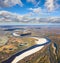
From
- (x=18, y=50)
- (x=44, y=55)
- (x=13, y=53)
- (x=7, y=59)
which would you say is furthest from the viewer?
(x=18, y=50)

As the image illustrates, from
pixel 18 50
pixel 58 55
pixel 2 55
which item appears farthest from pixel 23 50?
pixel 58 55

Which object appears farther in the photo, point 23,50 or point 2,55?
point 23,50

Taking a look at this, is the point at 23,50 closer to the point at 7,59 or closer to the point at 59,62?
the point at 7,59

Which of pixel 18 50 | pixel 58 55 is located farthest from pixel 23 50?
pixel 58 55

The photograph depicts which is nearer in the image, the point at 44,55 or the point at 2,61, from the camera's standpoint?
the point at 2,61

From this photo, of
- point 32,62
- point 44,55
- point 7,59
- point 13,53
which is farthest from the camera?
point 13,53

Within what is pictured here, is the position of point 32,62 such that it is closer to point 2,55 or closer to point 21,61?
point 21,61

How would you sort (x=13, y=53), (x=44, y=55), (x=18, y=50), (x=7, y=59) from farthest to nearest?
1. (x=18, y=50)
2. (x=13, y=53)
3. (x=44, y=55)
4. (x=7, y=59)

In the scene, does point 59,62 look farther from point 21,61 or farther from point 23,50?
point 23,50
